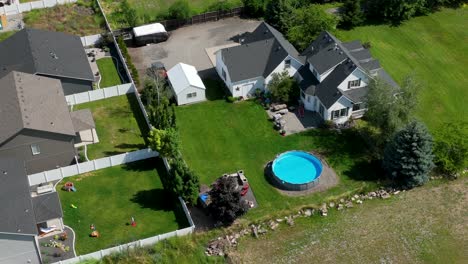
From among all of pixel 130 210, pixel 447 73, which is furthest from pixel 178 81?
pixel 447 73

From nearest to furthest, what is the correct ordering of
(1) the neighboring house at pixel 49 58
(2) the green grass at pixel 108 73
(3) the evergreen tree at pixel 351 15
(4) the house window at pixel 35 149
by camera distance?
(4) the house window at pixel 35 149, (1) the neighboring house at pixel 49 58, (2) the green grass at pixel 108 73, (3) the evergreen tree at pixel 351 15

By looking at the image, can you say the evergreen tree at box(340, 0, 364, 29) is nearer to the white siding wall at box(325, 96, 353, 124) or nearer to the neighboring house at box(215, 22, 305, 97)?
the neighboring house at box(215, 22, 305, 97)

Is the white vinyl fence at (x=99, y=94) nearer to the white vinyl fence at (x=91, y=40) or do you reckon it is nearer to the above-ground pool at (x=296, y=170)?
the white vinyl fence at (x=91, y=40)

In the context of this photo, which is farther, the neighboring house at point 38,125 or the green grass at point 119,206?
the neighboring house at point 38,125

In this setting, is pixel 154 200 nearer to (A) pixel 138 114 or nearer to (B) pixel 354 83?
(A) pixel 138 114

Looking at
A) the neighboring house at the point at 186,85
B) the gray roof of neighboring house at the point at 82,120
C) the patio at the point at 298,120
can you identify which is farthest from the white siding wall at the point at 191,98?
the gray roof of neighboring house at the point at 82,120

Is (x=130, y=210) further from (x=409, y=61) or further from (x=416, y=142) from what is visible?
(x=409, y=61)
